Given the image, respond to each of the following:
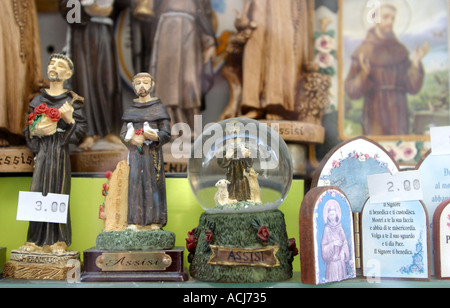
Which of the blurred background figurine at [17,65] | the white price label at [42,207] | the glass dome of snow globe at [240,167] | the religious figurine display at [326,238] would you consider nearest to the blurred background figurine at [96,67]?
the blurred background figurine at [17,65]

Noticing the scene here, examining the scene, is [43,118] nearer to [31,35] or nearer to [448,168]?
[31,35]

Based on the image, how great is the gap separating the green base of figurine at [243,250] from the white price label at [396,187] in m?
0.31

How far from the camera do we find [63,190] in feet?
5.40

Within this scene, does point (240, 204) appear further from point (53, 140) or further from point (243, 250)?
point (53, 140)

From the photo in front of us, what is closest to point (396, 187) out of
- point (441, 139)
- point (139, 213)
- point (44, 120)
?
point (441, 139)

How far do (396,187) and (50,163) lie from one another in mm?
1085

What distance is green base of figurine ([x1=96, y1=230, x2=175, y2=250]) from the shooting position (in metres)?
1.53

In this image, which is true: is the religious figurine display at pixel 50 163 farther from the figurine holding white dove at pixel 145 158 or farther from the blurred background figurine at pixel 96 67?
the blurred background figurine at pixel 96 67

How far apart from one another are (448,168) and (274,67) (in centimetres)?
73

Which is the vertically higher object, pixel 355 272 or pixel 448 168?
pixel 448 168

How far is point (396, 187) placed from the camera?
4.83 feet

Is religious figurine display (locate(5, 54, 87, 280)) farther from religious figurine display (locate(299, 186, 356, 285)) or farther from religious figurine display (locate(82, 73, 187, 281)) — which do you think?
religious figurine display (locate(299, 186, 356, 285))
